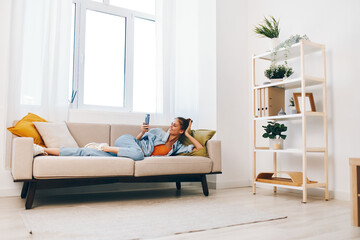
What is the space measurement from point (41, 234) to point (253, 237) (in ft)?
3.73

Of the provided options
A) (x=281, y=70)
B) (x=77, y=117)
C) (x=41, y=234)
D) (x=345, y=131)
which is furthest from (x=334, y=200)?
(x=77, y=117)

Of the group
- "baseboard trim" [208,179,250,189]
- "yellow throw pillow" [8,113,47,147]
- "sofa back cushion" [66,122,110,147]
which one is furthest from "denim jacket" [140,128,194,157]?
"yellow throw pillow" [8,113,47,147]

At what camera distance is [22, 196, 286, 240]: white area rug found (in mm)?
1774

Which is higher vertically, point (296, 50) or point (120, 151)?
point (296, 50)

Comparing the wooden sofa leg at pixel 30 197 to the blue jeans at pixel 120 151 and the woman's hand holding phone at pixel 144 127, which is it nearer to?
the blue jeans at pixel 120 151

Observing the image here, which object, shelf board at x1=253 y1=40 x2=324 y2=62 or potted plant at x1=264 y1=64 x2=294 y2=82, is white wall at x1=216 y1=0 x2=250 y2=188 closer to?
shelf board at x1=253 y1=40 x2=324 y2=62

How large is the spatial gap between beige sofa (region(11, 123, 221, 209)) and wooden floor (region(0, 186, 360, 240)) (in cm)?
23

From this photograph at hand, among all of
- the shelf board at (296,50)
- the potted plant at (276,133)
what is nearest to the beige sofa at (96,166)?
the potted plant at (276,133)

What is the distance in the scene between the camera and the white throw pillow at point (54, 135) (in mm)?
2855

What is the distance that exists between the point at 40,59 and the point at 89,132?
0.91 meters

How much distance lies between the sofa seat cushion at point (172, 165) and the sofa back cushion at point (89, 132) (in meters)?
0.69

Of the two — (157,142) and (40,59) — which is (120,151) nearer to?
(157,142)

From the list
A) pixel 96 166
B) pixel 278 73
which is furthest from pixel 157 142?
pixel 278 73

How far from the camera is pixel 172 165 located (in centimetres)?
294
